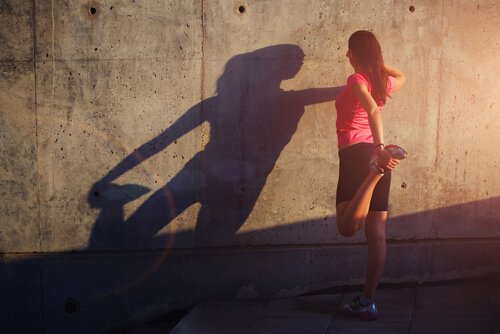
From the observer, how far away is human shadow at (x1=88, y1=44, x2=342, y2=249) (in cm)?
524

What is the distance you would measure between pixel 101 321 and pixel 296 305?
6.34ft

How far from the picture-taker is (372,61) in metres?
4.47

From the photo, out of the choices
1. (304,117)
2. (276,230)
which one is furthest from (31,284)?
(304,117)

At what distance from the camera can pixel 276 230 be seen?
539cm

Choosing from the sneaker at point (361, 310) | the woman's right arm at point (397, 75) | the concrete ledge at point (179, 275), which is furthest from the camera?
the concrete ledge at point (179, 275)

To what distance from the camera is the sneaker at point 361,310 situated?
4617 mm

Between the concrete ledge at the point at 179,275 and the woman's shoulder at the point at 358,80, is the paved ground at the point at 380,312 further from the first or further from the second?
the woman's shoulder at the point at 358,80

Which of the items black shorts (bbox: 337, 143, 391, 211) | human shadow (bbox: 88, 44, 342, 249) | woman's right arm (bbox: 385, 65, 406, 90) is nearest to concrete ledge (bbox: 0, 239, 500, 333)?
human shadow (bbox: 88, 44, 342, 249)

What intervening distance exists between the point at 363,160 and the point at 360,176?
0.13 m

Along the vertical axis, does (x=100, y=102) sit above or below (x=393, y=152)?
above

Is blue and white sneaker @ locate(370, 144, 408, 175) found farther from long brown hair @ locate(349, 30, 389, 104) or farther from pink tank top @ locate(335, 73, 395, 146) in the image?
long brown hair @ locate(349, 30, 389, 104)

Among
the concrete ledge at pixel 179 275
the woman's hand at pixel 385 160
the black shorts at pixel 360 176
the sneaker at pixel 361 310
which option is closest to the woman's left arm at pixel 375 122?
the woman's hand at pixel 385 160

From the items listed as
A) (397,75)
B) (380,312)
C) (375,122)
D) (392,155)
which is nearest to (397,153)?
(392,155)

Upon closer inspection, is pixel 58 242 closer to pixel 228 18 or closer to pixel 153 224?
pixel 153 224
